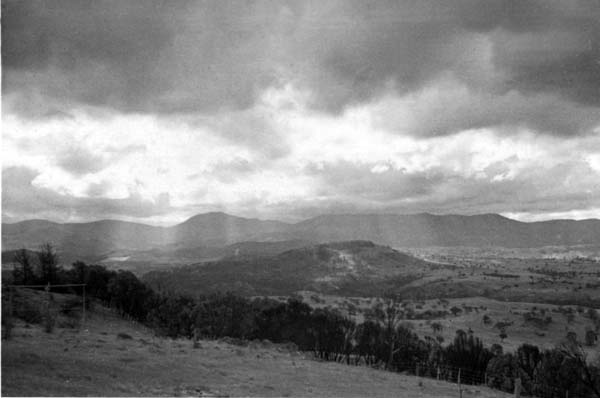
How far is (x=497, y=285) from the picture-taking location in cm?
14862

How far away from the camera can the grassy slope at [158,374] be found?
45.1 feet

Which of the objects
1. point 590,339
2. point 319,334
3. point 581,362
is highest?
point 581,362

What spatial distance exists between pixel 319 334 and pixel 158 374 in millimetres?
31237

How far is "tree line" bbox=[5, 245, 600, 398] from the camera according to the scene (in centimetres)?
3916

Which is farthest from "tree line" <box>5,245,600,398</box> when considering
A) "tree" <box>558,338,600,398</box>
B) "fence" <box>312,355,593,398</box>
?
"tree" <box>558,338,600,398</box>

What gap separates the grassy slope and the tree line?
14.1m

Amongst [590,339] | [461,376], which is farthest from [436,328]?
[461,376]

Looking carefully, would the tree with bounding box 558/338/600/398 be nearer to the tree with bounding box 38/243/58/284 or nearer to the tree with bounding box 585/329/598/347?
the tree with bounding box 585/329/598/347

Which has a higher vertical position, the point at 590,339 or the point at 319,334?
the point at 319,334

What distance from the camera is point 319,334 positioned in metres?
46.6

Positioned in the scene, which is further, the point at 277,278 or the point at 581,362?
the point at 277,278

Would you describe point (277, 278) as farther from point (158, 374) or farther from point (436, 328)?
point (158, 374)

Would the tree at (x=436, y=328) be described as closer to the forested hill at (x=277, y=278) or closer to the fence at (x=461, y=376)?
the fence at (x=461, y=376)

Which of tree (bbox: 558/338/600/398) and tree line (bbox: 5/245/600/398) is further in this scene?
tree line (bbox: 5/245/600/398)
